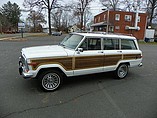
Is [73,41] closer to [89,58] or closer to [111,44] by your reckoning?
[89,58]

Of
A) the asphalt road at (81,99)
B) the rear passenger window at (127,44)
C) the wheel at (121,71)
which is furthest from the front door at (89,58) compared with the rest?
the rear passenger window at (127,44)

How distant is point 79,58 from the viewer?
188 inches

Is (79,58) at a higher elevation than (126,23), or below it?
below

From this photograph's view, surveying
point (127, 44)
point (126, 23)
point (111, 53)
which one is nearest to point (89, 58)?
point (111, 53)

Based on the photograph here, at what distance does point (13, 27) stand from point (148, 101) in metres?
85.5

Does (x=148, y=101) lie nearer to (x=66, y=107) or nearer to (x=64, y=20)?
(x=66, y=107)

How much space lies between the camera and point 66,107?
3.67 meters

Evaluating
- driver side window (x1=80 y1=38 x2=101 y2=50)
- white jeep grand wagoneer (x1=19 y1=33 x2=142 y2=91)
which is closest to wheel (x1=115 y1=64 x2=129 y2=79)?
white jeep grand wagoneer (x1=19 y1=33 x2=142 y2=91)

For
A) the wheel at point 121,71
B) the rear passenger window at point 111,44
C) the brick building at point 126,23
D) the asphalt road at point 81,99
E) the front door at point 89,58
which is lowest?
the asphalt road at point 81,99

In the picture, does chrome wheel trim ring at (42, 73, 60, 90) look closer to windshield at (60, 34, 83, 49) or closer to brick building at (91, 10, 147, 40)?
windshield at (60, 34, 83, 49)

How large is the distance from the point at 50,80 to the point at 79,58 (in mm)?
1172

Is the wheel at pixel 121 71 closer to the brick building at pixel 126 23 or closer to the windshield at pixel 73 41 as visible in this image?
the windshield at pixel 73 41

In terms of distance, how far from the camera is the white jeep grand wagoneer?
4.28 metres

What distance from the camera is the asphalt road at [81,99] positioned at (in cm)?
342
